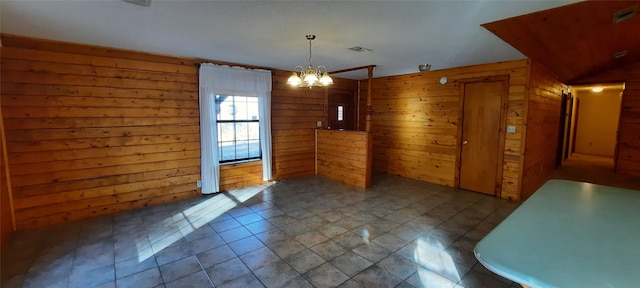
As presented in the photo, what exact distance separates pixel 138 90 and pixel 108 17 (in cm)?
143

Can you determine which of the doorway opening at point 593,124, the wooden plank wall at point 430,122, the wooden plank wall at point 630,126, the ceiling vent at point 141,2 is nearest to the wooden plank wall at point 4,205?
the ceiling vent at point 141,2

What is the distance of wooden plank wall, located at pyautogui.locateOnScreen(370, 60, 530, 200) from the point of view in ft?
14.1

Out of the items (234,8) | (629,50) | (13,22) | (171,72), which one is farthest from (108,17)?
(629,50)

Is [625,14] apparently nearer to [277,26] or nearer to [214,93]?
[277,26]

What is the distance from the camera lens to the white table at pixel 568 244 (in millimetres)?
1008

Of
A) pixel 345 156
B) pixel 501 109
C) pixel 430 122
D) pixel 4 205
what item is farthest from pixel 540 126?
pixel 4 205

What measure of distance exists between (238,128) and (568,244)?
15.0ft

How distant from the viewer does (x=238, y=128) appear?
490 centimetres

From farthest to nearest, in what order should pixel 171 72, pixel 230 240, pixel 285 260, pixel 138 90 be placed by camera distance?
pixel 171 72, pixel 138 90, pixel 230 240, pixel 285 260

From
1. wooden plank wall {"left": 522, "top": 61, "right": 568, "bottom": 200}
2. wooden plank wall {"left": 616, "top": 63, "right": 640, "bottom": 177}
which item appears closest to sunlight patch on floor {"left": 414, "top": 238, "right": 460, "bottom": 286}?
wooden plank wall {"left": 522, "top": 61, "right": 568, "bottom": 200}

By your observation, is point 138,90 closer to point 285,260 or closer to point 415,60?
point 285,260

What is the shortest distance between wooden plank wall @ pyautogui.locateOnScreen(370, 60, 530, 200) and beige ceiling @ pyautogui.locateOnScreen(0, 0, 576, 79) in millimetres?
671

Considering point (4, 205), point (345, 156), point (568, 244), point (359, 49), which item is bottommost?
point (4, 205)

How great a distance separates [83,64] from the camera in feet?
11.2
